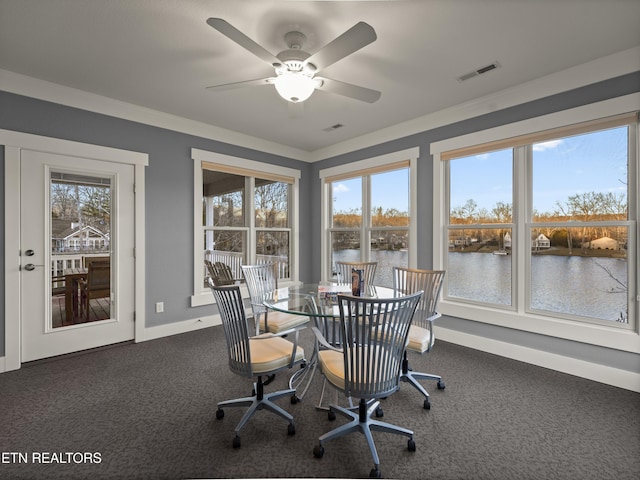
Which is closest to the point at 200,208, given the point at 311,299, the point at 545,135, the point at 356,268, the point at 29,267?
the point at 29,267

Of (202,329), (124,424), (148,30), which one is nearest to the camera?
(124,424)

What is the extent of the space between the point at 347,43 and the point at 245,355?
6.61ft

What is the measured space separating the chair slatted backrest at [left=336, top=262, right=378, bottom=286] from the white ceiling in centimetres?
182

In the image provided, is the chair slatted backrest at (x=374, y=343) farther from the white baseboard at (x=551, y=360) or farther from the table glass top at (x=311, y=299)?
the white baseboard at (x=551, y=360)

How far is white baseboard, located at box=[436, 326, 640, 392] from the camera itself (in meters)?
2.55

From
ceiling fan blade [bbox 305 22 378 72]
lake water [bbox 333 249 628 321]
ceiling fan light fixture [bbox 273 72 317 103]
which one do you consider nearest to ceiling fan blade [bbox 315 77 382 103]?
ceiling fan light fixture [bbox 273 72 317 103]

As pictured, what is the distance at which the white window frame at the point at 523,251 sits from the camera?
8.38 ft

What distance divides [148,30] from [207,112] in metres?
1.52

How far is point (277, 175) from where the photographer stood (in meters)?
5.02

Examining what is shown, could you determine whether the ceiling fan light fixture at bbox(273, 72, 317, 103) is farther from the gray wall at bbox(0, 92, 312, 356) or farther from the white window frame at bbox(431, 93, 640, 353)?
the gray wall at bbox(0, 92, 312, 356)

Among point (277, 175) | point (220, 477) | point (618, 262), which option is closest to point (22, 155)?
point (277, 175)

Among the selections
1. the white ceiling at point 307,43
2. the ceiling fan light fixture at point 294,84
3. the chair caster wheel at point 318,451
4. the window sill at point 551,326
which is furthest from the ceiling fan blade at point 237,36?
the window sill at point 551,326

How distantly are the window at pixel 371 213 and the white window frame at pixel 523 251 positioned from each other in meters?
0.38

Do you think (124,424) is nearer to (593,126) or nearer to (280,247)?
(280,247)
